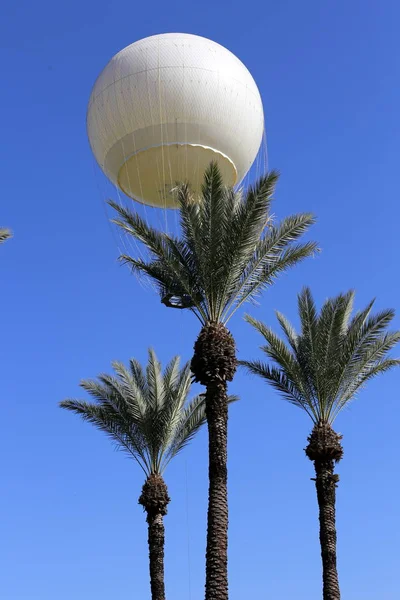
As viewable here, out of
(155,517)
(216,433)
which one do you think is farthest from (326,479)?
(216,433)

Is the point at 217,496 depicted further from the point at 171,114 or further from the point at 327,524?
the point at 171,114

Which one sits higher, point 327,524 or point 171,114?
point 171,114

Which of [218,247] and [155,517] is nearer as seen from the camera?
[218,247]

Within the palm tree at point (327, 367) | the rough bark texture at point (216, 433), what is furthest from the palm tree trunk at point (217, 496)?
the palm tree at point (327, 367)

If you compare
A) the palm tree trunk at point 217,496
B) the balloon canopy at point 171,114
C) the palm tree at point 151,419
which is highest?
the balloon canopy at point 171,114

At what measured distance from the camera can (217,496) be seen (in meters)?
18.0

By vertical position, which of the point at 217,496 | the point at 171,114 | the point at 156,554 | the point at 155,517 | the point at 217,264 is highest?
the point at 171,114

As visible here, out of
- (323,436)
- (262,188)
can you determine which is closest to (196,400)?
(323,436)

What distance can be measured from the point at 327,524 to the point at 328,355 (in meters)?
3.92

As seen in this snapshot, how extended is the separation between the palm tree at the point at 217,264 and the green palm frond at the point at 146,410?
5.40 meters

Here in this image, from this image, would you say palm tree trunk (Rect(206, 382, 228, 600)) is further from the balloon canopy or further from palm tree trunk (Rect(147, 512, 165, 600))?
palm tree trunk (Rect(147, 512, 165, 600))

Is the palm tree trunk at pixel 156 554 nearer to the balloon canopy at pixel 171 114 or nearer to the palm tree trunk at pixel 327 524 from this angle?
the palm tree trunk at pixel 327 524

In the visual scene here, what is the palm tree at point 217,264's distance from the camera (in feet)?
60.8

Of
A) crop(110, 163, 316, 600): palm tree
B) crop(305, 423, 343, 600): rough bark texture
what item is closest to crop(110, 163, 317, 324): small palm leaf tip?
crop(110, 163, 316, 600): palm tree
